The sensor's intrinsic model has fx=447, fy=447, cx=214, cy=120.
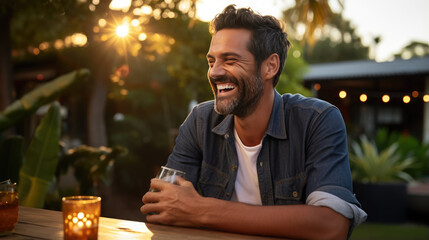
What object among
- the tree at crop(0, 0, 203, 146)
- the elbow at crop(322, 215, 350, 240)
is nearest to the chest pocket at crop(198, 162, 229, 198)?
the elbow at crop(322, 215, 350, 240)

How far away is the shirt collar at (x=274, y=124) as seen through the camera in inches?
85.0

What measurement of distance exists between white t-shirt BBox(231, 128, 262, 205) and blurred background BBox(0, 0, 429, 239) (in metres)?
0.74

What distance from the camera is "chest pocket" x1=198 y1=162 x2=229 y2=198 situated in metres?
2.24

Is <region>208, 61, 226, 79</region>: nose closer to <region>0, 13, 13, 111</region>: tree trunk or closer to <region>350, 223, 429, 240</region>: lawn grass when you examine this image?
<region>350, 223, 429, 240</region>: lawn grass

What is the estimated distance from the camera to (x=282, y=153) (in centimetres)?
216

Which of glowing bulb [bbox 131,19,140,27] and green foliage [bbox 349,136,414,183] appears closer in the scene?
glowing bulb [bbox 131,19,140,27]

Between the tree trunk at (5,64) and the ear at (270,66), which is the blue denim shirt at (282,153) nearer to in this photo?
the ear at (270,66)

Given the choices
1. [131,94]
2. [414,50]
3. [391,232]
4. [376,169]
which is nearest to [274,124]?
[391,232]

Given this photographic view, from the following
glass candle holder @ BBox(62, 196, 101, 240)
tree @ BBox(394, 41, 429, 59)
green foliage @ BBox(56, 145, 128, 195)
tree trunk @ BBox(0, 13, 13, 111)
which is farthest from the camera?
tree @ BBox(394, 41, 429, 59)

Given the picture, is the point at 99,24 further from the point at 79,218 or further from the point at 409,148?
the point at 409,148

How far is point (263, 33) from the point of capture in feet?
7.32

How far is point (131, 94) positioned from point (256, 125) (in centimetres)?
902

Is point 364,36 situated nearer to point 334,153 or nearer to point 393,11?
point 393,11

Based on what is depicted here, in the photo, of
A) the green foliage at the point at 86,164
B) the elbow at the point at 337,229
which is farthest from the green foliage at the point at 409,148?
the elbow at the point at 337,229
